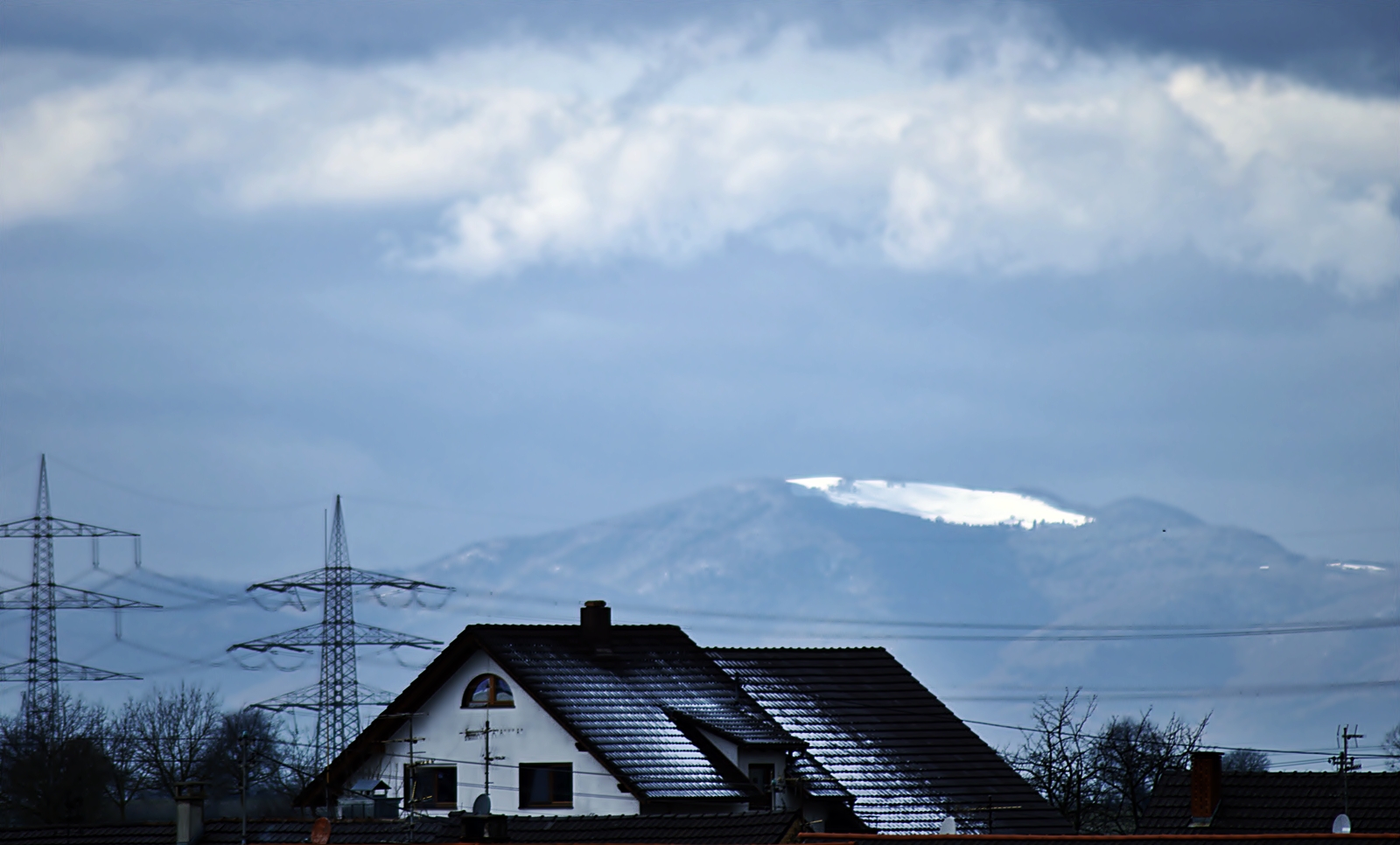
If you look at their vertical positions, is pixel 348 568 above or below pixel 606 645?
above

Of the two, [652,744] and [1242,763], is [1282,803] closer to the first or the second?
[652,744]

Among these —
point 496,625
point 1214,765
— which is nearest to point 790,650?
point 496,625

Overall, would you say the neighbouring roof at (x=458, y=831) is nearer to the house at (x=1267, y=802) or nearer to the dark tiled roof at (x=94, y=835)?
the dark tiled roof at (x=94, y=835)

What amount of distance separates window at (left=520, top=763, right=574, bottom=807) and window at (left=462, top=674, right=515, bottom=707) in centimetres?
216

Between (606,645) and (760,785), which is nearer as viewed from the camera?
(760,785)

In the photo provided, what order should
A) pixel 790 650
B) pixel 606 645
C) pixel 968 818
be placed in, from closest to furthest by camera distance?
pixel 968 818 → pixel 606 645 → pixel 790 650

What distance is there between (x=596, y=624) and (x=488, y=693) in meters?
4.38

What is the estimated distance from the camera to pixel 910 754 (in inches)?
2295

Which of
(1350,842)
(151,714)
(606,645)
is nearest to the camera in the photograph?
(1350,842)

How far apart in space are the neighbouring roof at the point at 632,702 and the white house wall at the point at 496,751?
481mm

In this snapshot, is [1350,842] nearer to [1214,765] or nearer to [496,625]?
[1214,765]

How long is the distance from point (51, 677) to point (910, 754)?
55.0m

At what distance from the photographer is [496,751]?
55625mm

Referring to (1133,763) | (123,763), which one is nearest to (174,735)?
(123,763)
